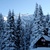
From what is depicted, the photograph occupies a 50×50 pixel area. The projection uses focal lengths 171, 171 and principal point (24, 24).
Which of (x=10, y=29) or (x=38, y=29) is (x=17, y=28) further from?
(x=38, y=29)

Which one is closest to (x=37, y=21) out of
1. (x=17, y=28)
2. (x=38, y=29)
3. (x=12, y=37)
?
(x=38, y=29)

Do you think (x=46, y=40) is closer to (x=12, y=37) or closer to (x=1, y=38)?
(x=12, y=37)

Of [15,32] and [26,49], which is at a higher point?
[15,32]

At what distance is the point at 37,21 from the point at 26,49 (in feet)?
59.1

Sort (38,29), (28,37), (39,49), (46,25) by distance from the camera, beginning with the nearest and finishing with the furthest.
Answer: (39,49) < (38,29) < (46,25) < (28,37)

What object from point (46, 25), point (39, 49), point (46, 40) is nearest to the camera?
point (39, 49)

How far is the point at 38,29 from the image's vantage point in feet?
208

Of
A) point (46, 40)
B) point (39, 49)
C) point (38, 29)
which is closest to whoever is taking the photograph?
point (39, 49)

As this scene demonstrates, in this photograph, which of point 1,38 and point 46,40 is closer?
point 46,40

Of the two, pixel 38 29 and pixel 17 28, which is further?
pixel 38 29

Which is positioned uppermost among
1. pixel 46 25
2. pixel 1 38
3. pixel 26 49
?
pixel 46 25

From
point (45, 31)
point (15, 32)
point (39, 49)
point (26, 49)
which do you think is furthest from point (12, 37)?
point (26, 49)

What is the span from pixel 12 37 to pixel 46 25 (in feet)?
60.1

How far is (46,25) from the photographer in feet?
222
